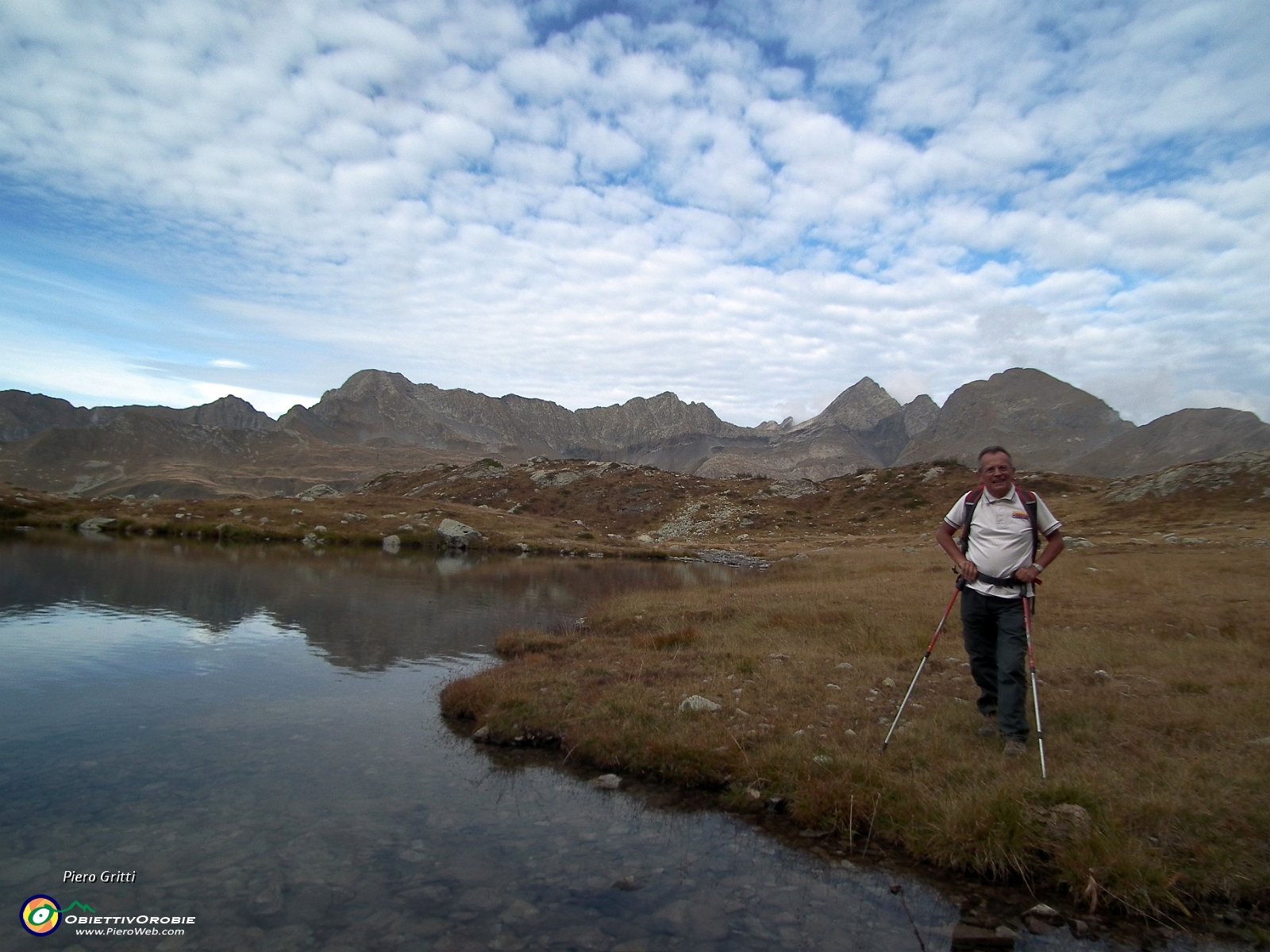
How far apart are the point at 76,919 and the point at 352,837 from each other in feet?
8.41

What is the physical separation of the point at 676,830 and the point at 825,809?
1.87 m

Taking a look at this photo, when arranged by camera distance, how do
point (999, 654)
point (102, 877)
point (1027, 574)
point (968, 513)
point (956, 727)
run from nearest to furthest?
1. point (102, 877)
2. point (1027, 574)
3. point (999, 654)
4. point (956, 727)
5. point (968, 513)

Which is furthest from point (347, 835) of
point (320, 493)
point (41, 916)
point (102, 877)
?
point (320, 493)

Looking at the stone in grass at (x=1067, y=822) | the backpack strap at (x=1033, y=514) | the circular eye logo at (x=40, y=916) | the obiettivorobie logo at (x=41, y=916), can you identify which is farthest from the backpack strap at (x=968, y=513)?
the circular eye logo at (x=40, y=916)

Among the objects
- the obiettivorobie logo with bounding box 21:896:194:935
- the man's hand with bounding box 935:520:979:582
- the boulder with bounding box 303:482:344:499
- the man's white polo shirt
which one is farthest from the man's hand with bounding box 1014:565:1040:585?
the boulder with bounding box 303:482:344:499

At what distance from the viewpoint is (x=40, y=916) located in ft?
21.2

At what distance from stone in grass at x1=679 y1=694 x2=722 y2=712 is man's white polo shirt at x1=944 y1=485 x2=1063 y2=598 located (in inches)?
182

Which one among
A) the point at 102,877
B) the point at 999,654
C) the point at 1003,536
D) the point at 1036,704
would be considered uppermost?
the point at 1003,536

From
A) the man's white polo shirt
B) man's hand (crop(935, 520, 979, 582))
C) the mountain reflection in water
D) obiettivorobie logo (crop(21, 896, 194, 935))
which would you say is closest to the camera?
obiettivorobie logo (crop(21, 896, 194, 935))

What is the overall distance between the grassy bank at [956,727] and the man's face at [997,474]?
11.4 feet

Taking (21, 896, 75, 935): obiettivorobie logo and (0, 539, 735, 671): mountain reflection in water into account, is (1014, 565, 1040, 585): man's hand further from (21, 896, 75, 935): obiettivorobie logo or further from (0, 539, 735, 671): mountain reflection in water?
(0, 539, 735, 671): mountain reflection in water

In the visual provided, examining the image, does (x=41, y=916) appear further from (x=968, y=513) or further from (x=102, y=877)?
(x=968, y=513)

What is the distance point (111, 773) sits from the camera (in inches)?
Answer: 385

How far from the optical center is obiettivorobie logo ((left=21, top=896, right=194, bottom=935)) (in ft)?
20.6
